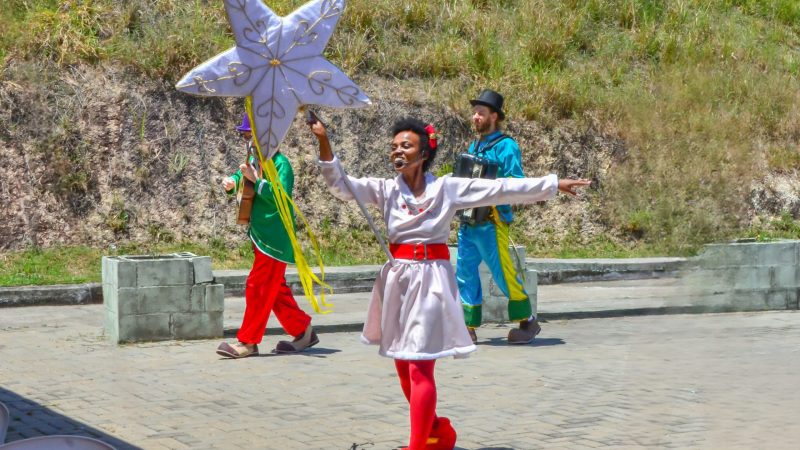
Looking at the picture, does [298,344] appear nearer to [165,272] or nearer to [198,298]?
[198,298]

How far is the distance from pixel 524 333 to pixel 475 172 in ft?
4.70

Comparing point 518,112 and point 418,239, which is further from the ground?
point 518,112

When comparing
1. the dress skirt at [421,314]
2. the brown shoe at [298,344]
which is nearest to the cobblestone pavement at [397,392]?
the brown shoe at [298,344]

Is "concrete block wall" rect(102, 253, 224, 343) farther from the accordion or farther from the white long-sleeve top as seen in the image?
the white long-sleeve top

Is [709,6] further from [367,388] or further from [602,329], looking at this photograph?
[367,388]

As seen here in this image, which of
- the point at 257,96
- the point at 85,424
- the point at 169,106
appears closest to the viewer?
the point at 257,96

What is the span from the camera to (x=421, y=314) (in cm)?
604

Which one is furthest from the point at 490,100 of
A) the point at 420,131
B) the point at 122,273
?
the point at 420,131

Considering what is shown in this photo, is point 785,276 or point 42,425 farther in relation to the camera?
point 785,276

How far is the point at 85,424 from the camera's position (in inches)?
270

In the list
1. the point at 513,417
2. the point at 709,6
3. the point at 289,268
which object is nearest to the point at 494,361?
the point at 513,417

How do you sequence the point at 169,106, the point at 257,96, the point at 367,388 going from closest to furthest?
the point at 257,96
the point at 367,388
the point at 169,106

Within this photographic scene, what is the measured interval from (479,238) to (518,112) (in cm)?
796

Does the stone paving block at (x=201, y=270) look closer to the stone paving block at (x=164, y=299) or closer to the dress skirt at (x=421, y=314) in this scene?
the stone paving block at (x=164, y=299)
